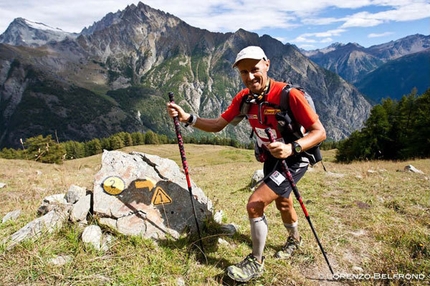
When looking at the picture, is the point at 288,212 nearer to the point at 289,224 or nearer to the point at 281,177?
the point at 289,224

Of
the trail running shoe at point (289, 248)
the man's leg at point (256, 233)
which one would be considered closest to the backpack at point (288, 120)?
the man's leg at point (256, 233)

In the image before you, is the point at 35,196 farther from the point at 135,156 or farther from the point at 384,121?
the point at 384,121

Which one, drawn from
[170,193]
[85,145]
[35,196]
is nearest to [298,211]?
[170,193]

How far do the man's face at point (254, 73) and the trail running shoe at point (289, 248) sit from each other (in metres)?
3.58

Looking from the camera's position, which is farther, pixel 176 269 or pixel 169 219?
pixel 169 219

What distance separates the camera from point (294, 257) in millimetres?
5973

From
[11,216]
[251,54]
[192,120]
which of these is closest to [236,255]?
[192,120]

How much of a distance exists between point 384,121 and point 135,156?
4692 cm

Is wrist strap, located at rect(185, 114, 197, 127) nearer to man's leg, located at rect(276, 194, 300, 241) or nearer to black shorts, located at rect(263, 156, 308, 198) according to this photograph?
black shorts, located at rect(263, 156, 308, 198)

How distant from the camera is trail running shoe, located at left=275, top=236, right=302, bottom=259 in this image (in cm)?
594

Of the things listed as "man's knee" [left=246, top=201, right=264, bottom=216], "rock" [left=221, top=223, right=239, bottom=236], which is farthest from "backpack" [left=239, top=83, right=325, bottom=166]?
"rock" [left=221, top=223, right=239, bottom=236]

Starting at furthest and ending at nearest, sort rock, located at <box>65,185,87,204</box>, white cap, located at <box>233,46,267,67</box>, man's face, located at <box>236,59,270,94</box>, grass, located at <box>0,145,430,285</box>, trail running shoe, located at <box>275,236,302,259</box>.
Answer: rock, located at <box>65,185,87,204</box> → trail running shoe, located at <box>275,236,302,259</box> → man's face, located at <box>236,59,270,94</box> → white cap, located at <box>233,46,267,67</box> → grass, located at <box>0,145,430,285</box>

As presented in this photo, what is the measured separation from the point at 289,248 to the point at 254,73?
13.1 ft

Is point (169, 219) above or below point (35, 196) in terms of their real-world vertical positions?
above
